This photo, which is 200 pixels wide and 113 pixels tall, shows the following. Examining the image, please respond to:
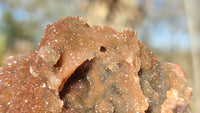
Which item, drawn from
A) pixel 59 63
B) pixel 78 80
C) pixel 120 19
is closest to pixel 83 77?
pixel 78 80

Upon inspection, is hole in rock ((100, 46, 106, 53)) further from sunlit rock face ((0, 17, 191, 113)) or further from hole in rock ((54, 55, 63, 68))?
hole in rock ((54, 55, 63, 68))

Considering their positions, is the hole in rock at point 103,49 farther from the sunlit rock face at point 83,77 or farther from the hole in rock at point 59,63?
the hole in rock at point 59,63

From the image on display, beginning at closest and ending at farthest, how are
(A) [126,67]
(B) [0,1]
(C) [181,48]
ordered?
(A) [126,67] < (C) [181,48] < (B) [0,1]

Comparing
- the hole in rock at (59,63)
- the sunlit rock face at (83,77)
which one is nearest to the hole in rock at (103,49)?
the sunlit rock face at (83,77)

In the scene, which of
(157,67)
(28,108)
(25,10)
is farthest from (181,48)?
(25,10)

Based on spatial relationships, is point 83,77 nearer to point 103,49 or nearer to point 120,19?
point 103,49

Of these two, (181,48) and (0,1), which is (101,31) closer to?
(181,48)

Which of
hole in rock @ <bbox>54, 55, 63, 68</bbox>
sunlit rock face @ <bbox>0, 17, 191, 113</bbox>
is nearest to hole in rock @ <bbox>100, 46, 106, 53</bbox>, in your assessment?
sunlit rock face @ <bbox>0, 17, 191, 113</bbox>
